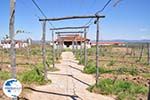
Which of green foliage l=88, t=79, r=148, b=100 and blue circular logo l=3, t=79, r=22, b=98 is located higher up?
blue circular logo l=3, t=79, r=22, b=98

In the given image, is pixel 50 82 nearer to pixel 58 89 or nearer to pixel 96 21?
pixel 58 89

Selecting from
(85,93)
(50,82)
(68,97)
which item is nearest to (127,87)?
(85,93)

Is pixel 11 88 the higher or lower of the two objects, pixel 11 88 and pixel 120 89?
the higher

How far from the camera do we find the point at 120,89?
41.4ft

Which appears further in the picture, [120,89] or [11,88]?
[120,89]

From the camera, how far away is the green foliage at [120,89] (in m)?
11.4

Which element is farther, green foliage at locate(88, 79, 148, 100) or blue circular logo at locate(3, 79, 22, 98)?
green foliage at locate(88, 79, 148, 100)

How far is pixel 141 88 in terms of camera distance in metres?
12.6

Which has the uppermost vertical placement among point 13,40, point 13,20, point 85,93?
point 13,20

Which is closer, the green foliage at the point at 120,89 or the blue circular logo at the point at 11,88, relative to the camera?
the blue circular logo at the point at 11,88

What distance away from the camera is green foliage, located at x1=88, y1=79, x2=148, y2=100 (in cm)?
1145

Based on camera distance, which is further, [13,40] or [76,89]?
[76,89]

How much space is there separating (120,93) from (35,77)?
482 cm

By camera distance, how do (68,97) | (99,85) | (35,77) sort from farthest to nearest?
(35,77)
(99,85)
(68,97)
